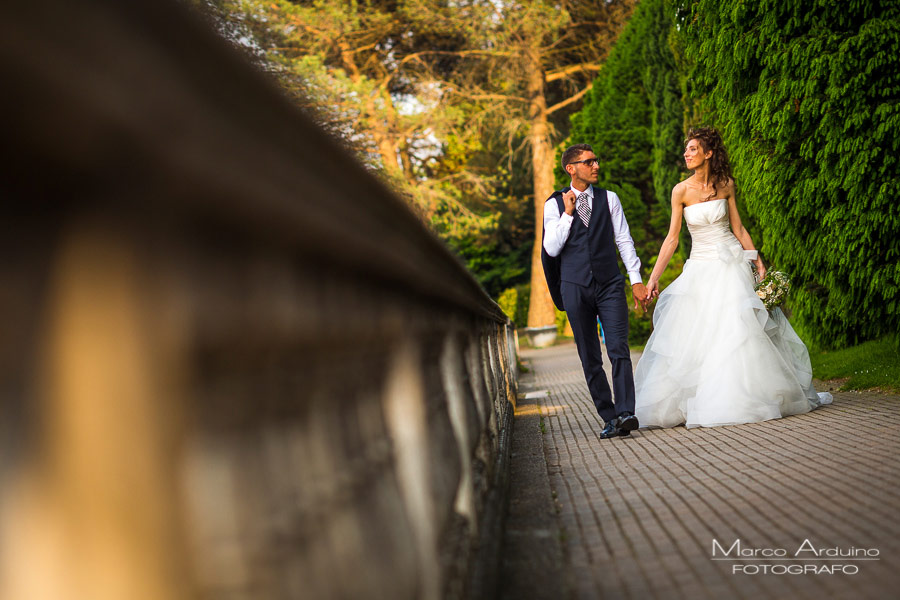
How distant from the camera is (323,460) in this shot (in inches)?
51.6

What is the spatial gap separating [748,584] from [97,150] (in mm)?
2661

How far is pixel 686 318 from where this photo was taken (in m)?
7.50

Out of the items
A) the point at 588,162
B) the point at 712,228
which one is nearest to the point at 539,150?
the point at 712,228

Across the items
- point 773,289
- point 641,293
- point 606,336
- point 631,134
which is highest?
point 631,134

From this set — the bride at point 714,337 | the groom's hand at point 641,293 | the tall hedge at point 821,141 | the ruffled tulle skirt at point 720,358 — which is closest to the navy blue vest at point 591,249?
the groom's hand at point 641,293

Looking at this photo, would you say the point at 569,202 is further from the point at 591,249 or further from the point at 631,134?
the point at 631,134

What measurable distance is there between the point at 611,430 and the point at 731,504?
2.84 meters

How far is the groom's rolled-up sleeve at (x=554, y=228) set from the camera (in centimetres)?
699

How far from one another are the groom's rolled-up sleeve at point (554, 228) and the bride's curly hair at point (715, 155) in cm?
159

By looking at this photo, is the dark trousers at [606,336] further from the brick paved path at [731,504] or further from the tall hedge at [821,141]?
the tall hedge at [821,141]

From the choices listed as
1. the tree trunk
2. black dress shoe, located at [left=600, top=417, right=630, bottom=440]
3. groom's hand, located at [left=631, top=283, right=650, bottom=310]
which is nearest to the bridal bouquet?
groom's hand, located at [left=631, top=283, right=650, bottom=310]

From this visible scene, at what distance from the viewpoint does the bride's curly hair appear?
25.2 feet

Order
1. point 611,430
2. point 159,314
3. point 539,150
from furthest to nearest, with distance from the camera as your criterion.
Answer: point 539,150 → point 611,430 → point 159,314

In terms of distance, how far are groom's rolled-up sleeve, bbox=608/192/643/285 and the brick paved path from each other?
140cm
